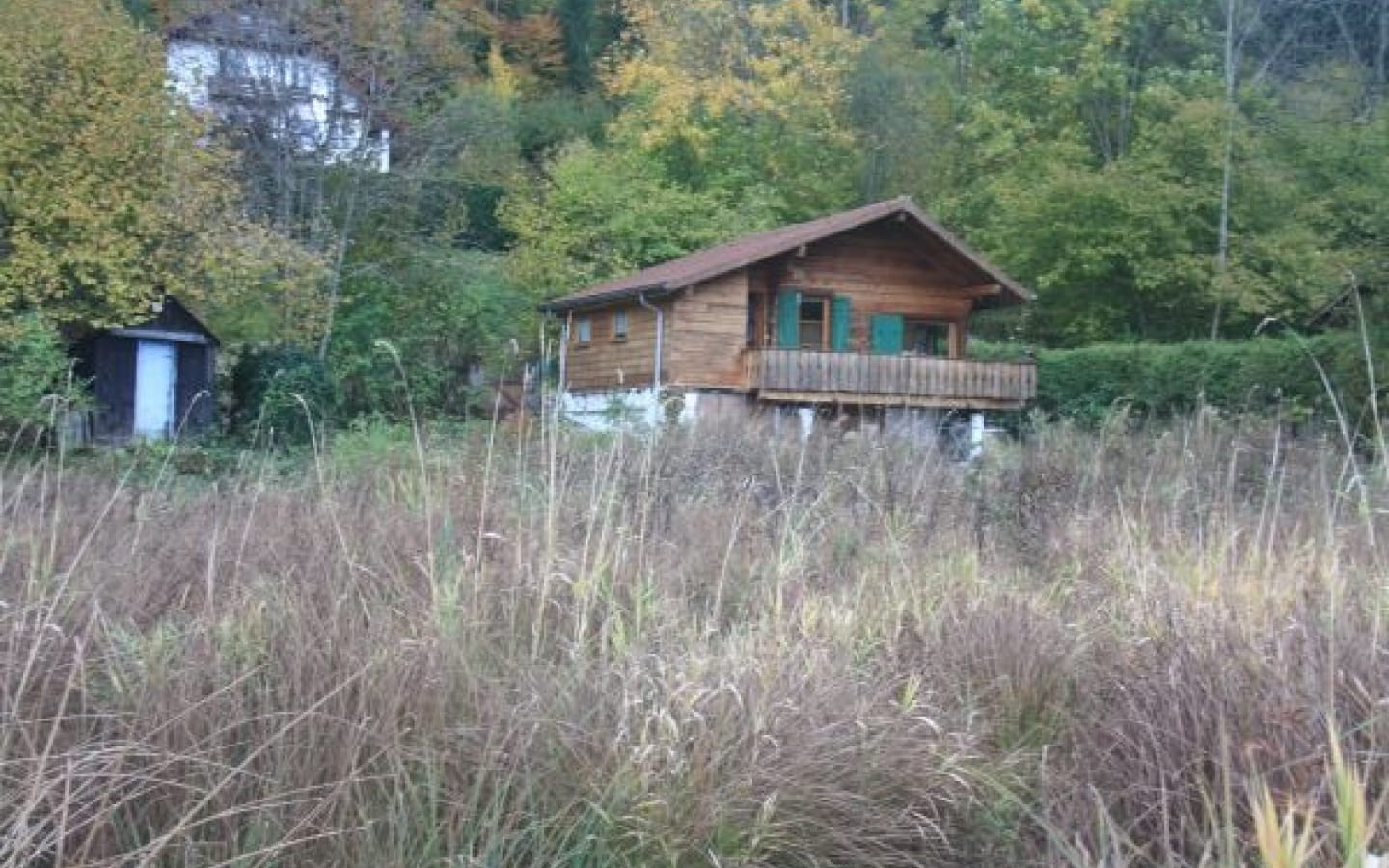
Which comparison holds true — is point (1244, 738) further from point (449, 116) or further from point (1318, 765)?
point (449, 116)

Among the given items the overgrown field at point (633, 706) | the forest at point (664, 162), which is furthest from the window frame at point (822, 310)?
the overgrown field at point (633, 706)

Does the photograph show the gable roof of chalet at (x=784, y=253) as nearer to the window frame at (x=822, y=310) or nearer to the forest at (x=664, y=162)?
the window frame at (x=822, y=310)

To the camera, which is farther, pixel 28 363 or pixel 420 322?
pixel 420 322

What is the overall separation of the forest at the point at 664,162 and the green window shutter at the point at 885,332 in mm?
7815

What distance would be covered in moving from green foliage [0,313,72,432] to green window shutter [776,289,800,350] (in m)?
14.5

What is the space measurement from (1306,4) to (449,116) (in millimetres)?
25247

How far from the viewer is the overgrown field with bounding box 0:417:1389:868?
287 centimetres

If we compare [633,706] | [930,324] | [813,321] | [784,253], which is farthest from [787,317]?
[633,706]

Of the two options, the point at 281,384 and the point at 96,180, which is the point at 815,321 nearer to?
the point at 281,384

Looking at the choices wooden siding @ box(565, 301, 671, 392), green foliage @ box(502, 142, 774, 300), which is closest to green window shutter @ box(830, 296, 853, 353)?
wooden siding @ box(565, 301, 671, 392)

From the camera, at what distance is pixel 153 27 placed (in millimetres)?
36312

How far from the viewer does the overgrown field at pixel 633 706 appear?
2873mm

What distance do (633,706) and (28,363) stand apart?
17637 mm

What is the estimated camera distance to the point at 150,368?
25516 mm
